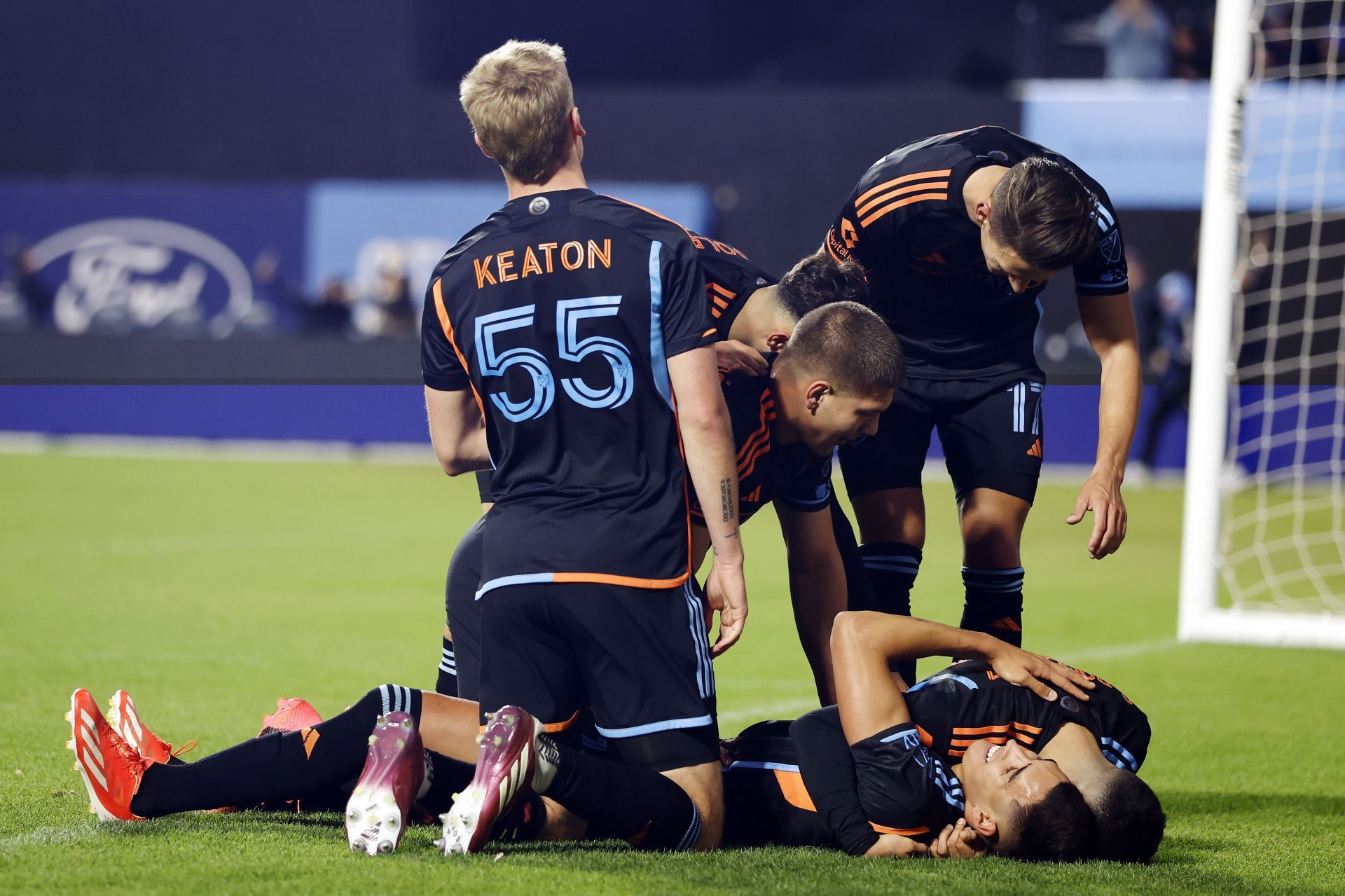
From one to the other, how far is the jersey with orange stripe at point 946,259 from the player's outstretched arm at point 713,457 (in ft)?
4.11

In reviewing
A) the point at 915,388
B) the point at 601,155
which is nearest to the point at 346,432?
the point at 601,155

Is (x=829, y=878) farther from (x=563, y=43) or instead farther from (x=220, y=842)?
(x=563, y=43)

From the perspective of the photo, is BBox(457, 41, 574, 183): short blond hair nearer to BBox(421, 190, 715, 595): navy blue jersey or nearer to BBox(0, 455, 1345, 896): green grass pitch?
BBox(421, 190, 715, 595): navy blue jersey

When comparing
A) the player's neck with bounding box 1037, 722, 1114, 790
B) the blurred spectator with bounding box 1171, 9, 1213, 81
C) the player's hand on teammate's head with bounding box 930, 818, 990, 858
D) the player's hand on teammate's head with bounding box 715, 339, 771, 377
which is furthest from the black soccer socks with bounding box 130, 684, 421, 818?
the blurred spectator with bounding box 1171, 9, 1213, 81

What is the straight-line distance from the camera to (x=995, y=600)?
4.89 metres

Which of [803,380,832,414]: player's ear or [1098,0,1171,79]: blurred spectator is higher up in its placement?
[1098,0,1171,79]: blurred spectator

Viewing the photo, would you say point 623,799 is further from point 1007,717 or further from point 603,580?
point 1007,717

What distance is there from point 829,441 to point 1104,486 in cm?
82

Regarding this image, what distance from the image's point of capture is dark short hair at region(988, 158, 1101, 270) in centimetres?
395

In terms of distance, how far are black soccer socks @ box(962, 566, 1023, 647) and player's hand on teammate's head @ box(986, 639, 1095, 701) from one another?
920 mm

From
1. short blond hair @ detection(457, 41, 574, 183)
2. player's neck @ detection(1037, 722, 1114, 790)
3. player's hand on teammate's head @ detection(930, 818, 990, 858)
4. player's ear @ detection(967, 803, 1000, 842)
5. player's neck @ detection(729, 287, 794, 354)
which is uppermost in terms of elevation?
short blond hair @ detection(457, 41, 574, 183)

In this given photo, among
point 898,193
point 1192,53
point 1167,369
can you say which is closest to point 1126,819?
point 898,193

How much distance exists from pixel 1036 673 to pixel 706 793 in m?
0.90

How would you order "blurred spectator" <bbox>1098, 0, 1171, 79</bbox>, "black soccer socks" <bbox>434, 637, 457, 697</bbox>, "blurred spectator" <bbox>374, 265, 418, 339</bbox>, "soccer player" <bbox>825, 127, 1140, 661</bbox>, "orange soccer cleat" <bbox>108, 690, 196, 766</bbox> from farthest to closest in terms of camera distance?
1. "blurred spectator" <bbox>374, 265, 418, 339</bbox>
2. "blurred spectator" <bbox>1098, 0, 1171, 79</bbox>
3. "black soccer socks" <bbox>434, 637, 457, 697</bbox>
4. "soccer player" <bbox>825, 127, 1140, 661</bbox>
5. "orange soccer cleat" <bbox>108, 690, 196, 766</bbox>
